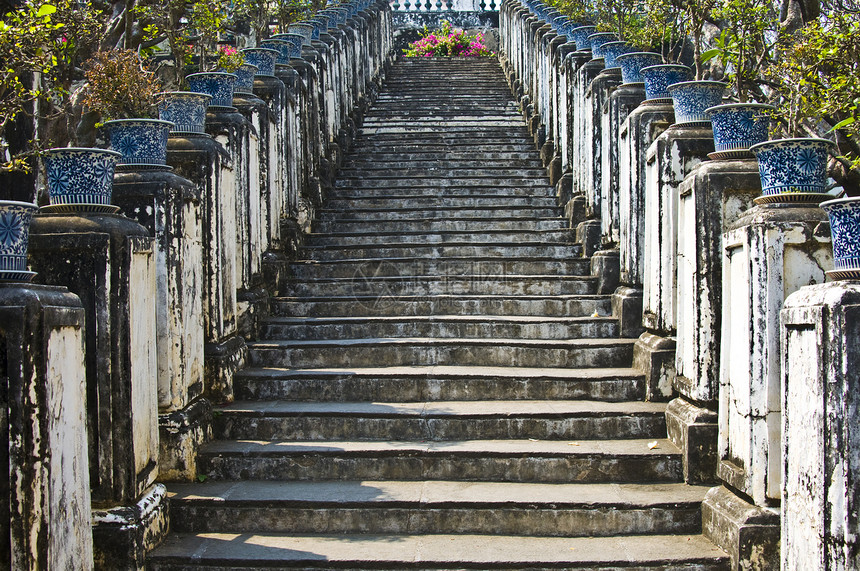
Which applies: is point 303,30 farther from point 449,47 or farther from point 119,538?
point 449,47

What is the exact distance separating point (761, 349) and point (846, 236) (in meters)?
0.83

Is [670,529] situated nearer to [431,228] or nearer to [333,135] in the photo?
[431,228]

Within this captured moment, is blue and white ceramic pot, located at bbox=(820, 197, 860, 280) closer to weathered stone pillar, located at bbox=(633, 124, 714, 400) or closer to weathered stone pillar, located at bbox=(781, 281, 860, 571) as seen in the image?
weathered stone pillar, located at bbox=(781, 281, 860, 571)

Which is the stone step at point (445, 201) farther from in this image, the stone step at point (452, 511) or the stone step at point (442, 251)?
the stone step at point (452, 511)

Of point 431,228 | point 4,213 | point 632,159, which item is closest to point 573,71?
point 431,228

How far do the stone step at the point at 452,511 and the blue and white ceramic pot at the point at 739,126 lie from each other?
1.96 meters

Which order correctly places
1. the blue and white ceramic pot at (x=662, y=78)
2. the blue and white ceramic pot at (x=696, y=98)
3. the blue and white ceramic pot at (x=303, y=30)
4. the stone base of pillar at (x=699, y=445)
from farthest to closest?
the blue and white ceramic pot at (x=303, y=30) < the blue and white ceramic pot at (x=662, y=78) < the blue and white ceramic pot at (x=696, y=98) < the stone base of pillar at (x=699, y=445)

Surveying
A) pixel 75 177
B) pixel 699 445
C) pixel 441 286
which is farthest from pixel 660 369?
pixel 75 177

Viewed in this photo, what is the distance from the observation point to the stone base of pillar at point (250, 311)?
6.10 m

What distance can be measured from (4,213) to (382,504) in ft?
7.97

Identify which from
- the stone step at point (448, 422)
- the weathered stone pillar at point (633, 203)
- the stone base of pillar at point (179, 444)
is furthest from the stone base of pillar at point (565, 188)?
the stone base of pillar at point (179, 444)

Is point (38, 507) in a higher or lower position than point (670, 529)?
higher

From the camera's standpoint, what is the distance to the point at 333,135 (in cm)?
1012

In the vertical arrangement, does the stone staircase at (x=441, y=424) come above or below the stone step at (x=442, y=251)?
below
